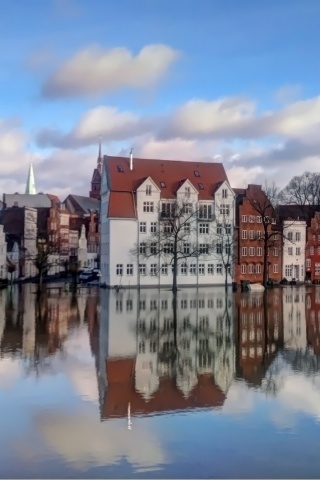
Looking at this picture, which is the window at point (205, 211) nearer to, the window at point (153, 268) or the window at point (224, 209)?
the window at point (224, 209)

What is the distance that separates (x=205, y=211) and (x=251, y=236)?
7877 millimetres

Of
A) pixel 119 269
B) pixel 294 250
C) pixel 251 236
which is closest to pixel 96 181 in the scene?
pixel 294 250

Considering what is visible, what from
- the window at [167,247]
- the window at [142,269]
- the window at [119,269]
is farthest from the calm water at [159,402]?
the window at [142,269]

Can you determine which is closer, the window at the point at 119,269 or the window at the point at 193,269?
the window at the point at 119,269

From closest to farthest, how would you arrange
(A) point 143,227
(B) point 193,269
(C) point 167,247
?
(C) point 167,247, (A) point 143,227, (B) point 193,269

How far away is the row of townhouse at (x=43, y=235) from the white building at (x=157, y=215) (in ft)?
28.7

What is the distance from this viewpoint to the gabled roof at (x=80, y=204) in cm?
13838

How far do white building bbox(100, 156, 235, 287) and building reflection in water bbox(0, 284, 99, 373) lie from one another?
21.9 metres

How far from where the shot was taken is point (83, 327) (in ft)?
90.7

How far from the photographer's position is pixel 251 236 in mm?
76000

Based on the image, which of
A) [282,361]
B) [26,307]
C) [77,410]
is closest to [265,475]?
[77,410]

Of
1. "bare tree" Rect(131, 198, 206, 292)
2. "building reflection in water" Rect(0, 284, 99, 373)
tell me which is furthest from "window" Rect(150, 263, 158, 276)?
"building reflection in water" Rect(0, 284, 99, 373)

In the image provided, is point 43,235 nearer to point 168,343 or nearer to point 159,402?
point 168,343

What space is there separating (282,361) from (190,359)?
8.70 ft
